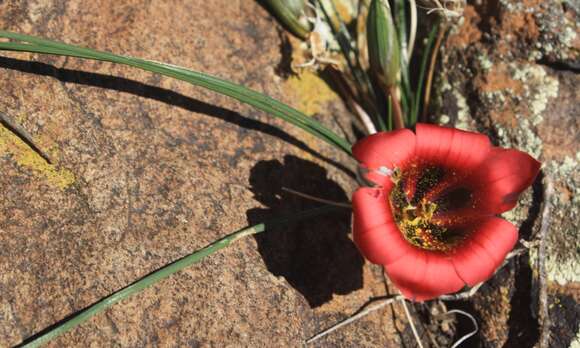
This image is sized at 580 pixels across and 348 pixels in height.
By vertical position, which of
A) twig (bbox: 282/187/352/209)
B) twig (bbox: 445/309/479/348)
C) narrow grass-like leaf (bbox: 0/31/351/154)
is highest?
narrow grass-like leaf (bbox: 0/31/351/154)

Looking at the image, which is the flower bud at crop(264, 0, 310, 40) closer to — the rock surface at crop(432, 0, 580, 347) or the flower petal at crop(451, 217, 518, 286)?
the rock surface at crop(432, 0, 580, 347)

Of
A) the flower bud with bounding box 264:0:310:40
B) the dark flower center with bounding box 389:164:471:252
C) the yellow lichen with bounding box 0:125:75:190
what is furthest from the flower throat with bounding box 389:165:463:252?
the yellow lichen with bounding box 0:125:75:190

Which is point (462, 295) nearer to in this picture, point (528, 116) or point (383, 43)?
point (528, 116)

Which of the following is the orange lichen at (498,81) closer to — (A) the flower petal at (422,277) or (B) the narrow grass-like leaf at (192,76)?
(B) the narrow grass-like leaf at (192,76)

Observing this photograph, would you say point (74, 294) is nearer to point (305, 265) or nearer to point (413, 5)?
point (305, 265)

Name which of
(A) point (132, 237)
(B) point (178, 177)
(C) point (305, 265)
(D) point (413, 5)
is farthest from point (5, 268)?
(D) point (413, 5)

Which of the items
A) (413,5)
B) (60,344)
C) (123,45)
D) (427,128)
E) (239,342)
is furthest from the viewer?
(413,5)

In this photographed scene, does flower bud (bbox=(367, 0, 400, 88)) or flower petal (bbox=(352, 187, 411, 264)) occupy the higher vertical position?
flower bud (bbox=(367, 0, 400, 88))
